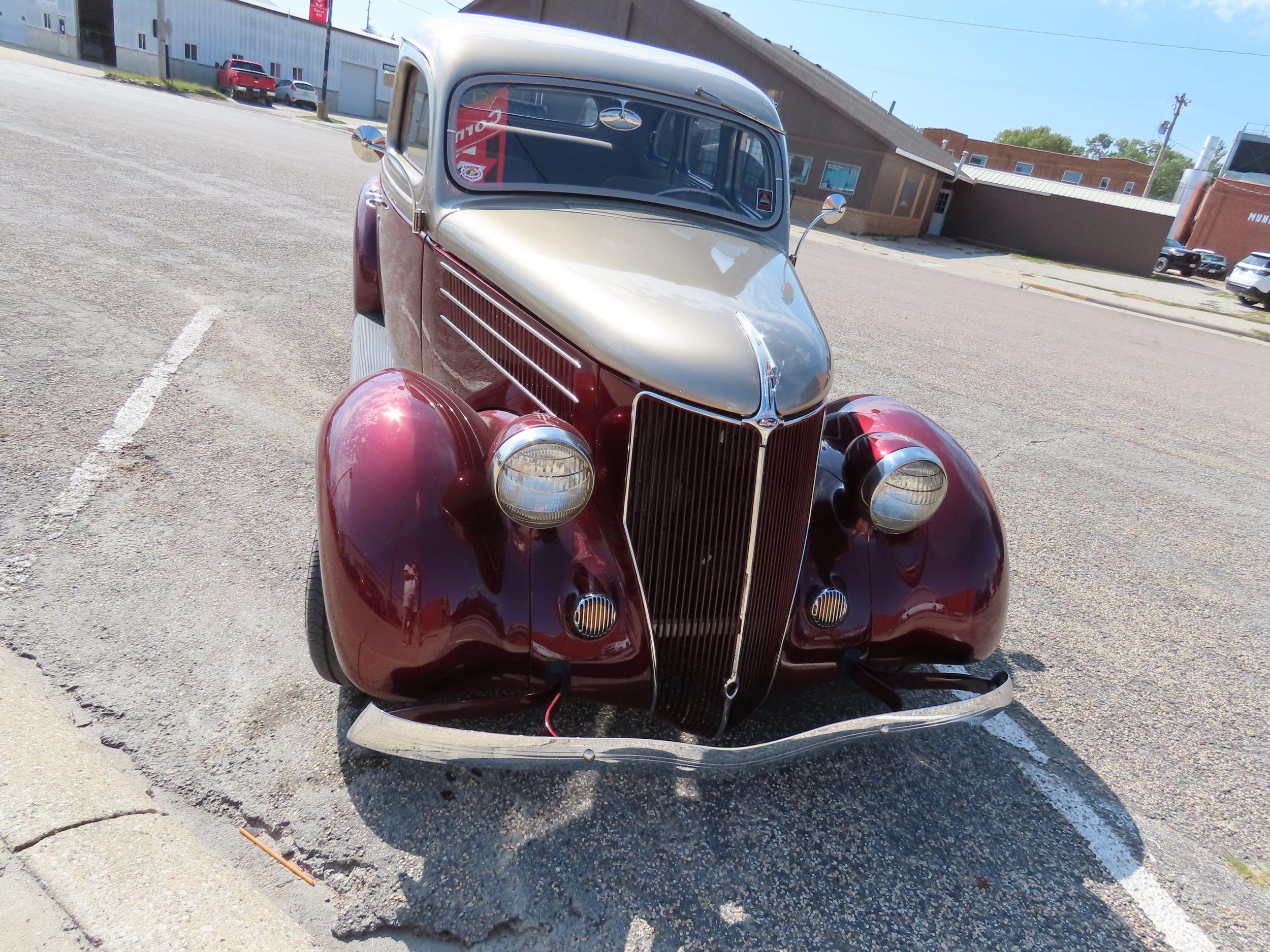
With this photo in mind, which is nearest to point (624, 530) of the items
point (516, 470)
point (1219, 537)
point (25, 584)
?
point (516, 470)

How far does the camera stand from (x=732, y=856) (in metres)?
2.28

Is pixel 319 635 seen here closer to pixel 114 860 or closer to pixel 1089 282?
pixel 114 860

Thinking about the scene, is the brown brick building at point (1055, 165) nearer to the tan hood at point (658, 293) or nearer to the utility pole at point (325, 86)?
the utility pole at point (325, 86)

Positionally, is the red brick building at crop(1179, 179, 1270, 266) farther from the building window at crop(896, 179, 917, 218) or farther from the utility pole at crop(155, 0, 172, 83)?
the utility pole at crop(155, 0, 172, 83)

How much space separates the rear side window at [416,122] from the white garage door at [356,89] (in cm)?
4668

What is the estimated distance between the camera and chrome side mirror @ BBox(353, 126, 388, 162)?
4.17 m

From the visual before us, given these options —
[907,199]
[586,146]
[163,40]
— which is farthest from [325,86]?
[586,146]

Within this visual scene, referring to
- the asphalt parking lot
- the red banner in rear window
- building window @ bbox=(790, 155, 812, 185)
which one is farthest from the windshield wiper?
building window @ bbox=(790, 155, 812, 185)

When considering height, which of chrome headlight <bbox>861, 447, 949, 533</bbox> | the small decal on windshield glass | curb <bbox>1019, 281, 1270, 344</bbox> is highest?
the small decal on windshield glass

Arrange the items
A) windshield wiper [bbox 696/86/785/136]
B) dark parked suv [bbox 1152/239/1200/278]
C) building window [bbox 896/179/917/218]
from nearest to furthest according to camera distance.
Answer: windshield wiper [bbox 696/86/785/136] → building window [bbox 896/179/917/218] → dark parked suv [bbox 1152/239/1200/278]

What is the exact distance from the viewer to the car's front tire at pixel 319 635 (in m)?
2.38

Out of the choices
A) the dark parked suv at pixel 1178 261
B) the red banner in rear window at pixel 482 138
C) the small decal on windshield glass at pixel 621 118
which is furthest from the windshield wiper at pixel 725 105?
the dark parked suv at pixel 1178 261

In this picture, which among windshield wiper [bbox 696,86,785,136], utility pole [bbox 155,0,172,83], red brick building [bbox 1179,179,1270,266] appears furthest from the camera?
red brick building [bbox 1179,179,1270,266]

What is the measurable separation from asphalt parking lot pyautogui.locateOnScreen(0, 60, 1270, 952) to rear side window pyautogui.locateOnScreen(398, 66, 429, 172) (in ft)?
5.05
